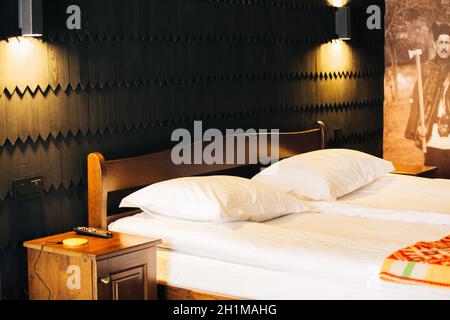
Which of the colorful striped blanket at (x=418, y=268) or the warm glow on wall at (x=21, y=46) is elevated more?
the warm glow on wall at (x=21, y=46)

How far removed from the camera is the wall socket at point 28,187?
3.12 metres

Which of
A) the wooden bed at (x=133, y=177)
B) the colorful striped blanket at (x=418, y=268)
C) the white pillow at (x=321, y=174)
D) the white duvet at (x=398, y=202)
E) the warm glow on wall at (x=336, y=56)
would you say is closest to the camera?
the colorful striped blanket at (x=418, y=268)

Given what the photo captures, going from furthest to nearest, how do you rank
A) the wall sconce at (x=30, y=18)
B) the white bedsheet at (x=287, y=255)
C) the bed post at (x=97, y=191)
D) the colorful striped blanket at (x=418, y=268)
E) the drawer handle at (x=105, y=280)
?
→ the bed post at (x=97, y=191) → the wall sconce at (x=30, y=18) → the drawer handle at (x=105, y=280) → the white bedsheet at (x=287, y=255) → the colorful striped blanket at (x=418, y=268)

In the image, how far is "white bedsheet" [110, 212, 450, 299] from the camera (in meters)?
2.74

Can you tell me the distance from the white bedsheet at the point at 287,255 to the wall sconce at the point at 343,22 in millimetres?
2013

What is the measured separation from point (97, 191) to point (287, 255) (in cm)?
96

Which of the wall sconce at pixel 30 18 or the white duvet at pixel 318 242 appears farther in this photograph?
the wall sconce at pixel 30 18

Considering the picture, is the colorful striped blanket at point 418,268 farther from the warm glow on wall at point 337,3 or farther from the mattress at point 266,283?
the warm glow on wall at point 337,3

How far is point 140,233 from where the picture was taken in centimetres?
326

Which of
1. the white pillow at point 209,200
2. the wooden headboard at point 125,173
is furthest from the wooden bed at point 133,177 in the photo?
the white pillow at point 209,200

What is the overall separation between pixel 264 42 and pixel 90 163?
5.13ft

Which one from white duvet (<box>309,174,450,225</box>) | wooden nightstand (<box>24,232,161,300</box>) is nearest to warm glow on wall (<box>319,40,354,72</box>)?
white duvet (<box>309,174,450,225</box>)

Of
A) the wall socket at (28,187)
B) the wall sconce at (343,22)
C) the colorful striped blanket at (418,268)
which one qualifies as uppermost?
the wall sconce at (343,22)
